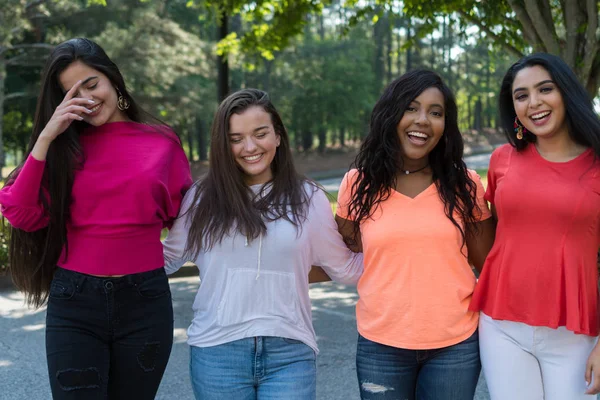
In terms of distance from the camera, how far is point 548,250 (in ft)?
8.34

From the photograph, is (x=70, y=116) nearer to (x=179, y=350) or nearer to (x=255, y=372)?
(x=255, y=372)

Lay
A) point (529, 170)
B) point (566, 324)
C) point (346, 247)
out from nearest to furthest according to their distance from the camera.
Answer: point (566, 324)
point (529, 170)
point (346, 247)

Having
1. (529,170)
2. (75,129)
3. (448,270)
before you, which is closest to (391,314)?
(448,270)

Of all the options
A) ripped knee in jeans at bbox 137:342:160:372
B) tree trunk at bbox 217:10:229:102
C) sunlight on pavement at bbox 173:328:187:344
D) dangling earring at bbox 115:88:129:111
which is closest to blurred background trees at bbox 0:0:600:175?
tree trunk at bbox 217:10:229:102

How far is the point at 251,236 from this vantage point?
8.47 ft

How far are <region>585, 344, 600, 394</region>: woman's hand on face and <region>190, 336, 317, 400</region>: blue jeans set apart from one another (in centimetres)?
104

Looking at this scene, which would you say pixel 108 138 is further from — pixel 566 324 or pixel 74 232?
pixel 566 324

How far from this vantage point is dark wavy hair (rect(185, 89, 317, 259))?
8.59ft

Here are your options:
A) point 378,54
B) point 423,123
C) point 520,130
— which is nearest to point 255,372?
point 423,123

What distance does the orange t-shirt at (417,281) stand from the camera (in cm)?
259

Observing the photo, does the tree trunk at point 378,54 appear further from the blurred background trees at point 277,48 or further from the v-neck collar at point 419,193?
the v-neck collar at point 419,193

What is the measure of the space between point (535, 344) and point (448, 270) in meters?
0.43

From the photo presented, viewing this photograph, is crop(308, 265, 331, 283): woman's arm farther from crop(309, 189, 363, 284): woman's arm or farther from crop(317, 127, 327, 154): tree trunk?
crop(317, 127, 327, 154): tree trunk

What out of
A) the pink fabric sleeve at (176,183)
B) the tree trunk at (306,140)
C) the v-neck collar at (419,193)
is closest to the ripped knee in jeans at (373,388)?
the v-neck collar at (419,193)
